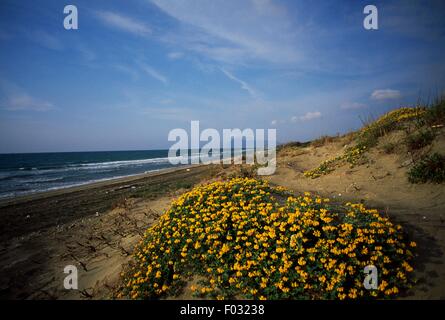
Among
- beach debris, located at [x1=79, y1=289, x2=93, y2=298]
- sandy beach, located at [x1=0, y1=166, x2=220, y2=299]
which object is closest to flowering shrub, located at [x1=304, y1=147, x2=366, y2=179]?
sandy beach, located at [x1=0, y1=166, x2=220, y2=299]

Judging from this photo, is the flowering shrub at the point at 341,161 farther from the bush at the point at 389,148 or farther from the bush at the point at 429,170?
the bush at the point at 429,170

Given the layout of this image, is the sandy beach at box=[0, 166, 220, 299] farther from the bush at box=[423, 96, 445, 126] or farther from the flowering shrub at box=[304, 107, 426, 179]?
the bush at box=[423, 96, 445, 126]

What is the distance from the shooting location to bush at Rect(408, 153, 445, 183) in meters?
6.74

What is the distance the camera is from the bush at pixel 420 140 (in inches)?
327

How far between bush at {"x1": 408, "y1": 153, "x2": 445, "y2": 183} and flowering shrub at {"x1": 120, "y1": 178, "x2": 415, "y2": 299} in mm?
3524

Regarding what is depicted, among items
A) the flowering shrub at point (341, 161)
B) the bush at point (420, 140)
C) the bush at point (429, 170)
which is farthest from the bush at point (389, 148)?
the bush at point (429, 170)

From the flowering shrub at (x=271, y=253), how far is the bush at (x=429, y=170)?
352 cm

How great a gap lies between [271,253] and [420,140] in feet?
26.1

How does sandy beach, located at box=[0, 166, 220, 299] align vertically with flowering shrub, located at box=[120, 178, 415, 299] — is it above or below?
below
